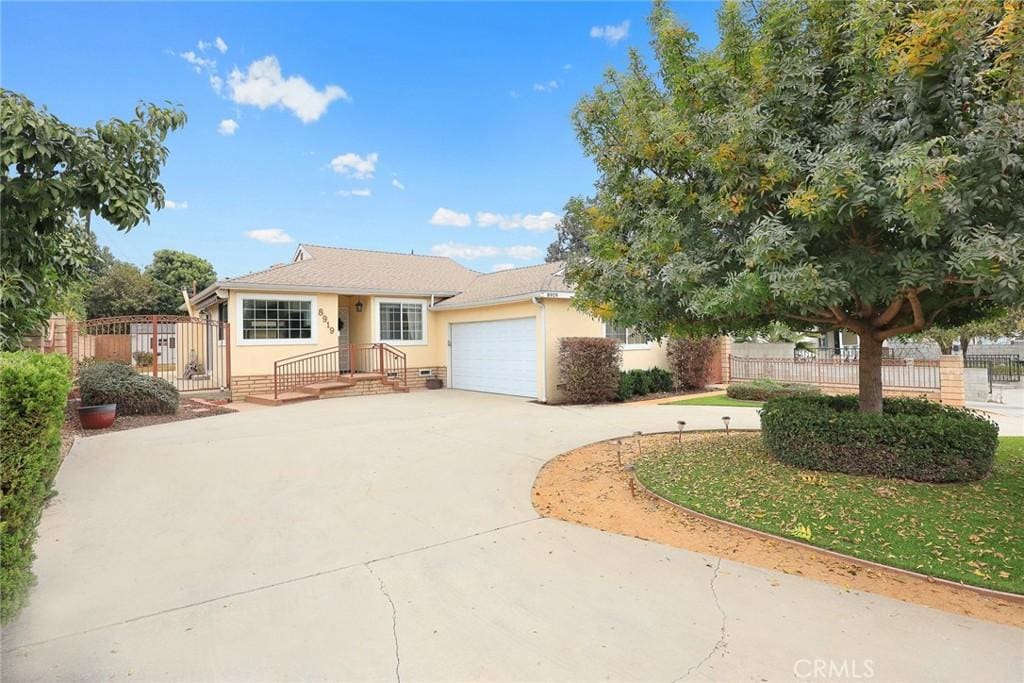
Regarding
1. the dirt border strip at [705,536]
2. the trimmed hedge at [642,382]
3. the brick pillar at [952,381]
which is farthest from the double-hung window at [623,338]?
the dirt border strip at [705,536]

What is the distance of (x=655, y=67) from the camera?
636 centimetres

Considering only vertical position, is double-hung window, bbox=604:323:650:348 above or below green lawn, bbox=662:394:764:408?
above

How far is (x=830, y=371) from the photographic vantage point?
15.7 meters

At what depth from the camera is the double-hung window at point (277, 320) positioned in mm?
14734

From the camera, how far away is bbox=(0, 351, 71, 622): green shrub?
268cm

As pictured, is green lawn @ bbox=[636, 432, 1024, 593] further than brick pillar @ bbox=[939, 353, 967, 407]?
No

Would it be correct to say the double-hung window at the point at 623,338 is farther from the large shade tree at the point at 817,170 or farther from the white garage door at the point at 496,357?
the large shade tree at the point at 817,170

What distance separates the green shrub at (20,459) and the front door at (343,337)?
1408 cm

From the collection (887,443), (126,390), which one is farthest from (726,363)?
(126,390)

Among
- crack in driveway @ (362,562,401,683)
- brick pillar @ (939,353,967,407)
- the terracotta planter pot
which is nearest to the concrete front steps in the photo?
the terracotta planter pot

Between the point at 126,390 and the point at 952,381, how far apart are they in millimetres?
19278

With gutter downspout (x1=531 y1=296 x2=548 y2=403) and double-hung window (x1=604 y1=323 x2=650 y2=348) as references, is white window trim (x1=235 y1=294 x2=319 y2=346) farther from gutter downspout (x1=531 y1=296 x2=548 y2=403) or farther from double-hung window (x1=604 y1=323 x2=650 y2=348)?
double-hung window (x1=604 y1=323 x2=650 y2=348)

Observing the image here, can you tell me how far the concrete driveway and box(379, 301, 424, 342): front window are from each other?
10942 millimetres

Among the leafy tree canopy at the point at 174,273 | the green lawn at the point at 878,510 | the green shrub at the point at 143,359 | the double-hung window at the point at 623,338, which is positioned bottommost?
the green lawn at the point at 878,510
